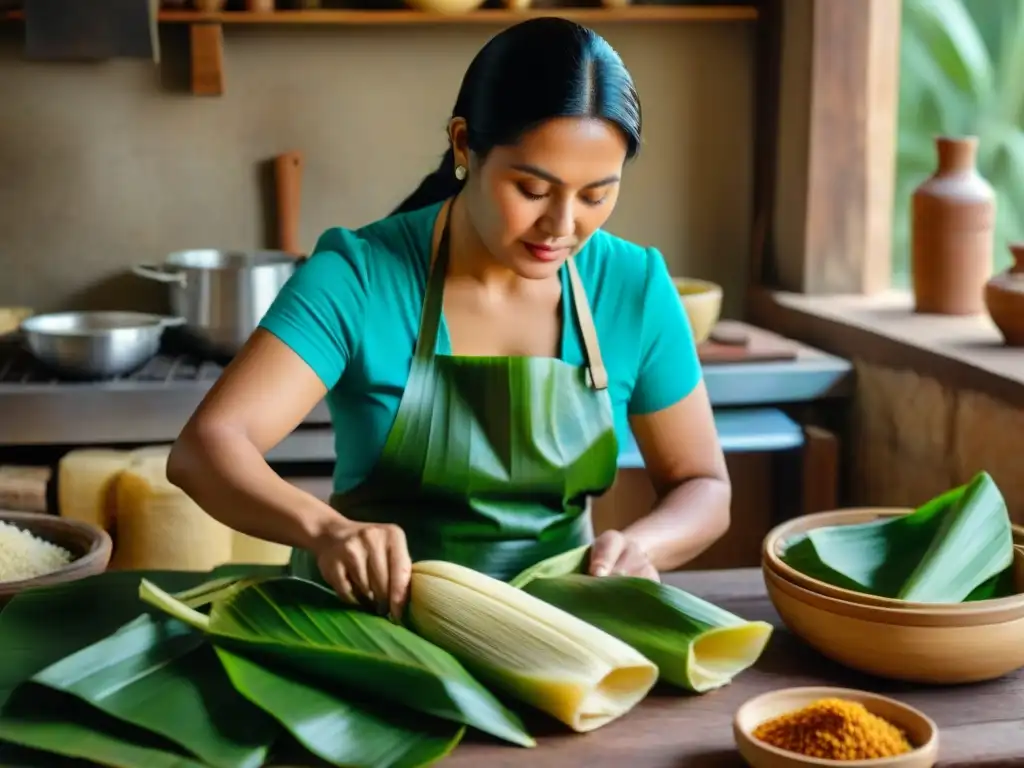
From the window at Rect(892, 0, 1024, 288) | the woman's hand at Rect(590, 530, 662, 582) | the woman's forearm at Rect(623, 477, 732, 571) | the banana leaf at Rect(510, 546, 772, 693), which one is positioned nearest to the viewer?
the banana leaf at Rect(510, 546, 772, 693)

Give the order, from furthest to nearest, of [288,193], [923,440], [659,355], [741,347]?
[288,193]
[741,347]
[923,440]
[659,355]

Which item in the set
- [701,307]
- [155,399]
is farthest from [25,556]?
[701,307]

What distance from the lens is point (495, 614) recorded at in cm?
132

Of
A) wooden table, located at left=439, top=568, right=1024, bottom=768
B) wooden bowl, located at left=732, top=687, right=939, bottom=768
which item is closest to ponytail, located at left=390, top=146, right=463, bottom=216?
wooden table, located at left=439, top=568, right=1024, bottom=768

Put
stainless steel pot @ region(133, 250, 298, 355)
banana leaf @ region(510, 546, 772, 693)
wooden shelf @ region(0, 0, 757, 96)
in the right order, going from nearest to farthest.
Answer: banana leaf @ region(510, 546, 772, 693), stainless steel pot @ region(133, 250, 298, 355), wooden shelf @ region(0, 0, 757, 96)

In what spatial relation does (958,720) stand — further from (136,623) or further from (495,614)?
(136,623)

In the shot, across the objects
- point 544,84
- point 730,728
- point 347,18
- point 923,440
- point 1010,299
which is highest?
point 347,18

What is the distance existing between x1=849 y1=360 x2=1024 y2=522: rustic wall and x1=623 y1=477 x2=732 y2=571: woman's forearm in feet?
2.85

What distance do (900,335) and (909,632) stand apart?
1708mm

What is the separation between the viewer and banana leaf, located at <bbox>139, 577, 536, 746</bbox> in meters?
1.22

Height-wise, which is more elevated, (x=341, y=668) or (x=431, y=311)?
(x=431, y=311)

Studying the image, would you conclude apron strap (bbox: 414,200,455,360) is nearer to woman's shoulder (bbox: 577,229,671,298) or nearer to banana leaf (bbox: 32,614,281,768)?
woman's shoulder (bbox: 577,229,671,298)

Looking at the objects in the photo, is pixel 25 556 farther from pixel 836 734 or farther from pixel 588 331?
pixel 836 734

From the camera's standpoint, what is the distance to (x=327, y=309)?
1757 millimetres
